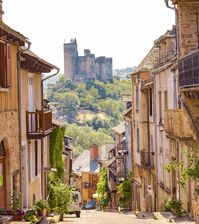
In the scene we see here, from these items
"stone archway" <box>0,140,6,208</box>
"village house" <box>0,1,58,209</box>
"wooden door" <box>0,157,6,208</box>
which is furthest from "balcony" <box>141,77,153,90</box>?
"wooden door" <box>0,157,6,208</box>

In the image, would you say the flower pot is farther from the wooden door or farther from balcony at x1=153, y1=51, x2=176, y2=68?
balcony at x1=153, y1=51, x2=176, y2=68

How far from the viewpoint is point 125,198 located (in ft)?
153

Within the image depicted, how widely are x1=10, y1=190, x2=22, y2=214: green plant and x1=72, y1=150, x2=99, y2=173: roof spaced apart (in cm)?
6416

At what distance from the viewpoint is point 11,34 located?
64.1 feet

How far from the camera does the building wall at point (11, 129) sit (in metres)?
20.1

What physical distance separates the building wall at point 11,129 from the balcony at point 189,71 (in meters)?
5.34

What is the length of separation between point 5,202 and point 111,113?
17053 centimetres

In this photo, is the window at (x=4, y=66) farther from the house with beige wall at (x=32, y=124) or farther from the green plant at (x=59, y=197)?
the green plant at (x=59, y=197)

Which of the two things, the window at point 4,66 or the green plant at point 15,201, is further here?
the green plant at point 15,201

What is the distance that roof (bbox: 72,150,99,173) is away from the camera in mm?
86500

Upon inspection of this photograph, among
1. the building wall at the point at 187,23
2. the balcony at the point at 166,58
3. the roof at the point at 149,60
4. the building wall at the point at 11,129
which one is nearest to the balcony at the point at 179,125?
the building wall at the point at 187,23

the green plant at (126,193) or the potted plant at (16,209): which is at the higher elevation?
the potted plant at (16,209)

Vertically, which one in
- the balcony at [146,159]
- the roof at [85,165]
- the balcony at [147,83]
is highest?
the balcony at [147,83]

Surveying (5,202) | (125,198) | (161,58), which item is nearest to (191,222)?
(5,202)
